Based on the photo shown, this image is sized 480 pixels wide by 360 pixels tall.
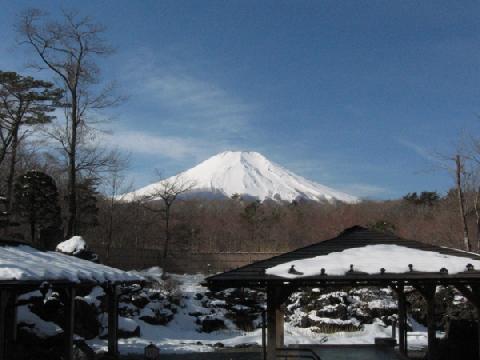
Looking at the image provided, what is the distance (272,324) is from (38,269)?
3956 millimetres

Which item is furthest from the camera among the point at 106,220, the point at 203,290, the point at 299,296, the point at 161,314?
the point at 106,220

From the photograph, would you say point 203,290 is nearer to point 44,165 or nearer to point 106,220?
Result: point 106,220

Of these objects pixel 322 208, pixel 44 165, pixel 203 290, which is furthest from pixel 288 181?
pixel 203 290

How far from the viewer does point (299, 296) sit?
83.7 ft

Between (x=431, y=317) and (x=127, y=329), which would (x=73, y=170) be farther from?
(x=431, y=317)

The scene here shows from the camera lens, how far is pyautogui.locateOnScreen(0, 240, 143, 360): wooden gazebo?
8656 millimetres

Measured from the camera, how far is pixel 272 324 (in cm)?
928

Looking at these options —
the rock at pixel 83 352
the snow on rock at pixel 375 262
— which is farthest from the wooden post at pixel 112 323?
the snow on rock at pixel 375 262

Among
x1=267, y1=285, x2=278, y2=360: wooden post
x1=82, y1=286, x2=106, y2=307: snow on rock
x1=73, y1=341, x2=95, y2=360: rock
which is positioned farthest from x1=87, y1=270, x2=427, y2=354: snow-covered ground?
x1=267, y1=285, x2=278, y2=360: wooden post

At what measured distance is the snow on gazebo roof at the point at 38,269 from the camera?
28.2 feet

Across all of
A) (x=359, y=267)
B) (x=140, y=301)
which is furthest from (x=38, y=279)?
(x=140, y=301)

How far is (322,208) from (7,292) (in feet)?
145

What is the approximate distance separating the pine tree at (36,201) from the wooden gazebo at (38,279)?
8.00 m

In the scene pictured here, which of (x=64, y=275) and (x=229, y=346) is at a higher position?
(x=64, y=275)
